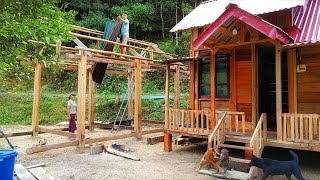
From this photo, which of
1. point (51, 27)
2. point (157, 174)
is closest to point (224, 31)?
point (157, 174)

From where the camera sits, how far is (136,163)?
8.38 meters

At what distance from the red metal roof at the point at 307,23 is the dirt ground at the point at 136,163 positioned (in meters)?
3.43

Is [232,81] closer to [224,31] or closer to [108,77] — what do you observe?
[224,31]

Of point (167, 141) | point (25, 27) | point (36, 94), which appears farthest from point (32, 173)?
point (36, 94)

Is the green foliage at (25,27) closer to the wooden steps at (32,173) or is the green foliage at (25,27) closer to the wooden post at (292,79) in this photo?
the wooden steps at (32,173)

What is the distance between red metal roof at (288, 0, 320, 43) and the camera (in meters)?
7.93

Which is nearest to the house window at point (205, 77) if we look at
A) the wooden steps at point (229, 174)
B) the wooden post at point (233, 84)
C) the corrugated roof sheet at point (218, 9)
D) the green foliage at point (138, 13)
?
the wooden post at point (233, 84)

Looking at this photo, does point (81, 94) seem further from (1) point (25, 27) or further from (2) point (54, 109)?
(2) point (54, 109)

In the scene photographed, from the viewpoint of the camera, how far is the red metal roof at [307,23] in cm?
793

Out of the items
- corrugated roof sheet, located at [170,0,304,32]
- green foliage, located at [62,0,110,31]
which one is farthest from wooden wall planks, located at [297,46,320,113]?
green foliage, located at [62,0,110,31]

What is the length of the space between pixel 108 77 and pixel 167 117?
647 inches

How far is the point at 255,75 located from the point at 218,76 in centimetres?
165

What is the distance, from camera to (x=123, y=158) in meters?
8.99

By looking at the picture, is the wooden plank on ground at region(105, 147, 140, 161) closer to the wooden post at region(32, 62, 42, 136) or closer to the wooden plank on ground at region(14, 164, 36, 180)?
the wooden plank on ground at region(14, 164, 36, 180)
